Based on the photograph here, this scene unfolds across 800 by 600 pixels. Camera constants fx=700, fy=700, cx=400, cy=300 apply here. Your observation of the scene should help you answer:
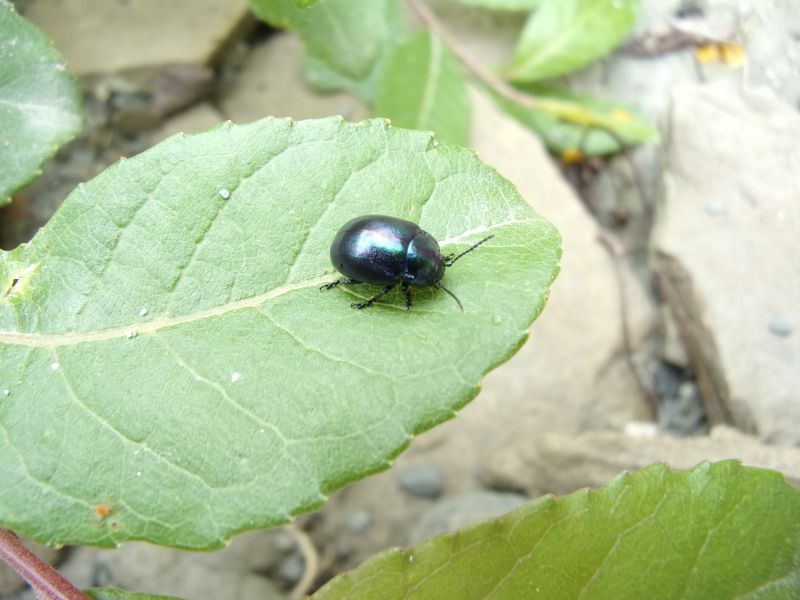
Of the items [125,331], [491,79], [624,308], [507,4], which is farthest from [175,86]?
[624,308]

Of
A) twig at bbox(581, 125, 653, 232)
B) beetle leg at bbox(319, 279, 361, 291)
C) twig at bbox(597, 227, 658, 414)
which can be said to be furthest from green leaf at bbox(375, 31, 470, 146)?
beetle leg at bbox(319, 279, 361, 291)

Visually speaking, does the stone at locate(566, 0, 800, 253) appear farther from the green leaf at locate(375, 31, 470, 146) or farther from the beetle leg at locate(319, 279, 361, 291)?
the beetle leg at locate(319, 279, 361, 291)

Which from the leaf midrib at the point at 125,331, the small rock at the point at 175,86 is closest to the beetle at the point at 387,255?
the leaf midrib at the point at 125,331

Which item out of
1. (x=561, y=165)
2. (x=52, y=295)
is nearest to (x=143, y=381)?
(x=52, y=295)

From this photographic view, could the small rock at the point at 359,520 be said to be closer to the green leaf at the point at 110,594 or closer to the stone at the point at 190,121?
the green leaf at the point at 110,594

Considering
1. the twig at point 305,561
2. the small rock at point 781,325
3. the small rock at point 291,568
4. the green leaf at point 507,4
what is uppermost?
the green leaf at point 507,4

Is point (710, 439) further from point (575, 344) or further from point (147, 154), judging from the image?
point (147, 154)

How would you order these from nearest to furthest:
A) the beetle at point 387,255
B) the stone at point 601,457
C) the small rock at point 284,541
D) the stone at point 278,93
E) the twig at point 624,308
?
the beetle at point 387,255, the stone at point 601,457, the small rock at point 284,541, the twig at point 624,308, the stone at point 278,93

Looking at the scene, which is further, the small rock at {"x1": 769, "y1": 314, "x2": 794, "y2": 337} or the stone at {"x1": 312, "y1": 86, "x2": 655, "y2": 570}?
the stone at {"x1": 312, "y1": 86, "x2": 655, "y2": 570}
